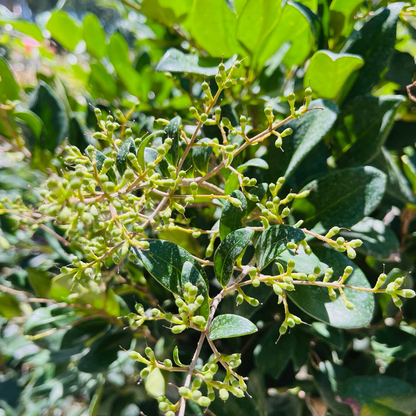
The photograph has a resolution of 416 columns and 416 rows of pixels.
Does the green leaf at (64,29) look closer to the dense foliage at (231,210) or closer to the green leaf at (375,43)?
the dense foliage at (231,210)

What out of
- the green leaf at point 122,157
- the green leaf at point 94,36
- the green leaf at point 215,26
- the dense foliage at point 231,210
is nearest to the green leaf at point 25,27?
the dense foliage at point 231,210

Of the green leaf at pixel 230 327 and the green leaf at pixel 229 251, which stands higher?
the green leaf at pixel 229 251

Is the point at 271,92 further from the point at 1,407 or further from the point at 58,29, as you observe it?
the point at 1,407

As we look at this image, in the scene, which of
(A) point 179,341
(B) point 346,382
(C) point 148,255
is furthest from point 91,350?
(B) point 346,382

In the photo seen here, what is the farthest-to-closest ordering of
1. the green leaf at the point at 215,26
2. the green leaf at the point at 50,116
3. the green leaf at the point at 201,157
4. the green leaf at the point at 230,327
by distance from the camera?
the green leaf at the point at 50,116 → the green leaf at the point at 215,26 → the green leaf at the point at 201,157 → the green leaf at the point at 230,327

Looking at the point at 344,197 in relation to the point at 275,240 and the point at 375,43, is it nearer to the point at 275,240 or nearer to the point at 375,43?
the point at 275,240

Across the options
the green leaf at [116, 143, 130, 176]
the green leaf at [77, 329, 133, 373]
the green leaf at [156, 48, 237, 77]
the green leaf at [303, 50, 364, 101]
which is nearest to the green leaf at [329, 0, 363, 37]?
the green leaf at [303, 50, 364, 101]
